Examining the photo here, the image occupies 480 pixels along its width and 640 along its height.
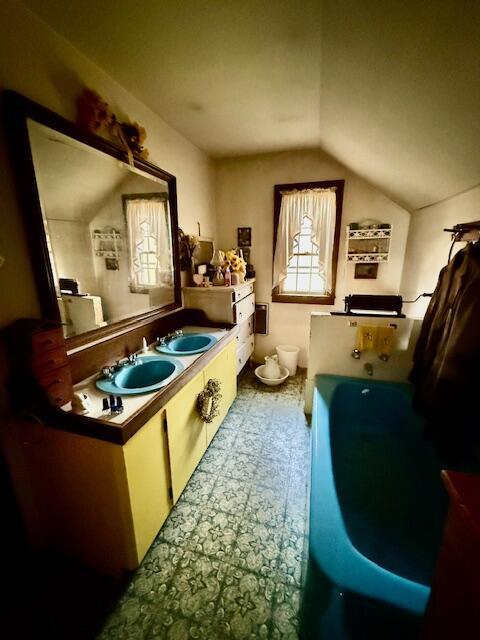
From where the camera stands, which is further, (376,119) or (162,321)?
(162,321)

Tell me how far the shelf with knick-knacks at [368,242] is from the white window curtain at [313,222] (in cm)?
20

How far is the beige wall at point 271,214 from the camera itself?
9.03ft

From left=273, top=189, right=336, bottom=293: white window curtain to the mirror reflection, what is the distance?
4.61 ft

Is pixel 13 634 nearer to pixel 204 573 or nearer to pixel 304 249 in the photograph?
pixel 204 573

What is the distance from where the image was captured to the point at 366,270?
2912 millimetres

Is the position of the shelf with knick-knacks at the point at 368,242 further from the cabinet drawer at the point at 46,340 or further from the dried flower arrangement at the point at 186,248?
the cabinet drawer at the point at 46,340

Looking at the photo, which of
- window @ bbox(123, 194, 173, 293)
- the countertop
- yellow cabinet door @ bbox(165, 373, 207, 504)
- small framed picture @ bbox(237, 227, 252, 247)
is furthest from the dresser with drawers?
the countertop

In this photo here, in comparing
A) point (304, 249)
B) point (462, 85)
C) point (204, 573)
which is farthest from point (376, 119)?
point (204, 573)

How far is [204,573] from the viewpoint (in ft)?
4.13

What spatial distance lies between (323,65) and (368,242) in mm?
1761

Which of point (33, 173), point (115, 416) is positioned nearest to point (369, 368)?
point (115, 416)

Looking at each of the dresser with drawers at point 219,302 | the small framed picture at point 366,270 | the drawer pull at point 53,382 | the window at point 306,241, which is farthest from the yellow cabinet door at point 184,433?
the small framed picture at point 366,270

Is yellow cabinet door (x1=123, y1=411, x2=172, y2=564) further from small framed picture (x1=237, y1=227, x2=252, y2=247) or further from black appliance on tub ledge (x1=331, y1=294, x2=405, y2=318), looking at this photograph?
small framed picture (x1=237, y1=227, x2=252, y2=247)

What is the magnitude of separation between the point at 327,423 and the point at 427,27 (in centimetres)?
177
